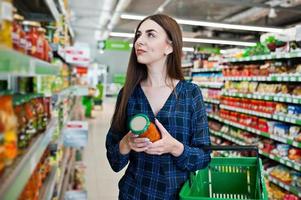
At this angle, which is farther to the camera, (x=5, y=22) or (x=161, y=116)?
(x=161, y=116)

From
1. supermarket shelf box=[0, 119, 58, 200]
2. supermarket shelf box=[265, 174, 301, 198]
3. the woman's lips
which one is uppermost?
the woman's lips

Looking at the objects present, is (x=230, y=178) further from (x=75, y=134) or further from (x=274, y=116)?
(x=274, y=116)

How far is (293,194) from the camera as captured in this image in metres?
3.59

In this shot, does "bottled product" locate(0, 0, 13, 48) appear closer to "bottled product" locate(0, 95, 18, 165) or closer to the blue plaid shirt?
"bottled product" locate(0, 95, 18, 165)

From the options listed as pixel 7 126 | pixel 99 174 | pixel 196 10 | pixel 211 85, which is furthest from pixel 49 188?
pixel 196 10

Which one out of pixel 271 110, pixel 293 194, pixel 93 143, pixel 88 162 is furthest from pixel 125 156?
pixel 93 143

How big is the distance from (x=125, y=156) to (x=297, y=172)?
2919 mm

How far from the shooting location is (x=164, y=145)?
130 cm

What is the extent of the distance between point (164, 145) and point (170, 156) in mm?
215

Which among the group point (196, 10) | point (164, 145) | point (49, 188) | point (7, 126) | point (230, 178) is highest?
point (196, 10)

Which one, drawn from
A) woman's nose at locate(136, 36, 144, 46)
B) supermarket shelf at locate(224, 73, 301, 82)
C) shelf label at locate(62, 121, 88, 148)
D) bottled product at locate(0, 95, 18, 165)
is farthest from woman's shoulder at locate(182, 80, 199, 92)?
supermarket shelf at locate(224, 73, 301, 82)

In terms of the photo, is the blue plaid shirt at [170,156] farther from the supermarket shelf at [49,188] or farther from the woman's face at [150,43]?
the supermarket shelf at [49,188]

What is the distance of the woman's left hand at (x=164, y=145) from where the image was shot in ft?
4.19

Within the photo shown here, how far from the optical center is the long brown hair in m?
1.54
